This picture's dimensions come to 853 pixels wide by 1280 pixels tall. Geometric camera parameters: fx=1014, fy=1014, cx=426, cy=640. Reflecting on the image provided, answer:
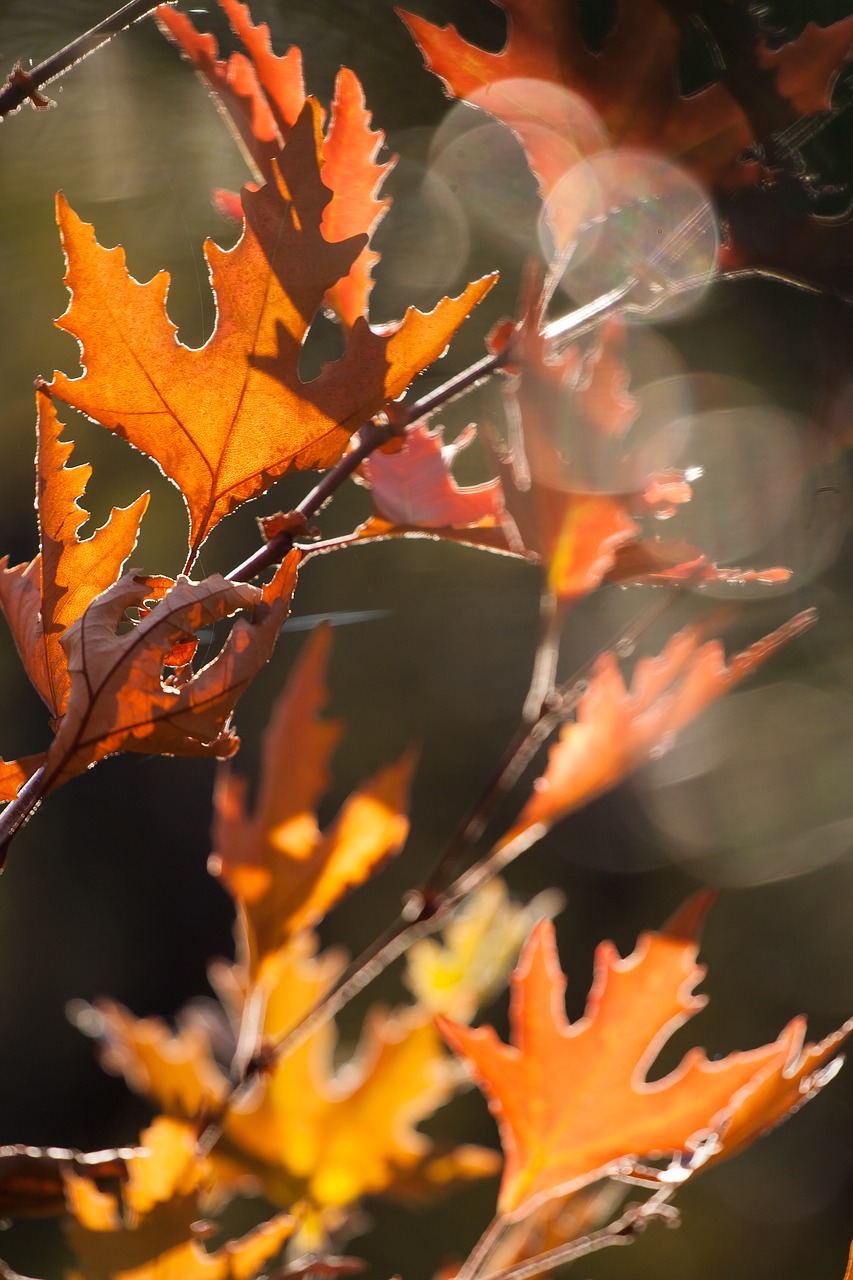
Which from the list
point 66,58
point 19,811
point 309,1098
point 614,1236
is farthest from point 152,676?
point 309,1098

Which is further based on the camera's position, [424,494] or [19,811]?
[424,494]

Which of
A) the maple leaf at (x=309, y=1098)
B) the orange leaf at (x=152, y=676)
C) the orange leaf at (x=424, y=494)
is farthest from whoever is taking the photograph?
the maple leaf at (x=309, y=1098)

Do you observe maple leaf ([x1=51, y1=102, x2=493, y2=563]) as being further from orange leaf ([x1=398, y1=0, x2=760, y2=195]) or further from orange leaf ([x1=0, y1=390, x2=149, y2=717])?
orange leaf ([x1=398, y1=0, x2=760, y2=195])

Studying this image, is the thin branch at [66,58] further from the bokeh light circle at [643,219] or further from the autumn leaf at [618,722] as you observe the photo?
the autumn leaf at [618,722]

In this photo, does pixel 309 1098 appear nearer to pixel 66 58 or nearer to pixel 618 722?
pixel 618 722

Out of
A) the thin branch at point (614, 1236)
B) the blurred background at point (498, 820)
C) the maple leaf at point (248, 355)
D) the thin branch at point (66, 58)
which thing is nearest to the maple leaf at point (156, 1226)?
the thin branch at point (614, 1236)

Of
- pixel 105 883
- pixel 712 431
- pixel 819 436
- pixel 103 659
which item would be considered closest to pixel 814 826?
pixel 712 431
